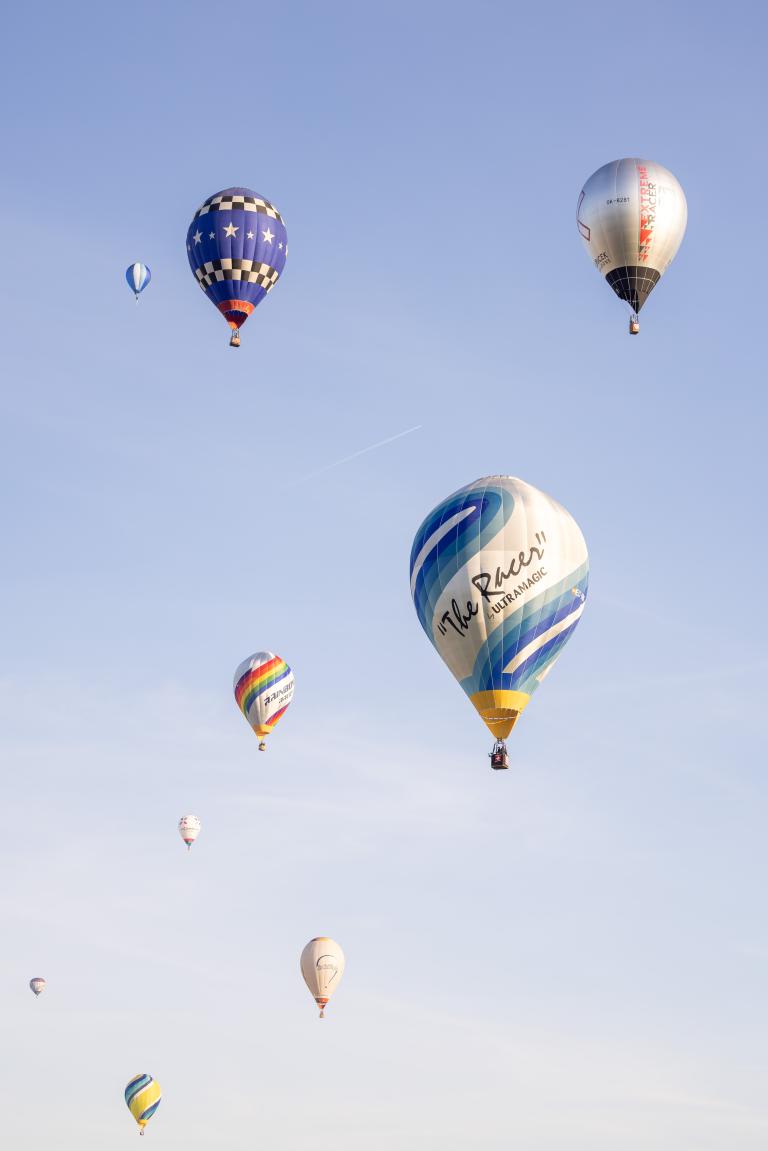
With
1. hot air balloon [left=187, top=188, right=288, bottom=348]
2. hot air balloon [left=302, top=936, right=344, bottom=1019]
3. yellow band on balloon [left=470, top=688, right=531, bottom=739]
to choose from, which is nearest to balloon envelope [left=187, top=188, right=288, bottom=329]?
hot air balloon [left=187, top=188, right=288, bottom=348]

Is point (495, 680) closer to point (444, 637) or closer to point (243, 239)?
point (444, 637)

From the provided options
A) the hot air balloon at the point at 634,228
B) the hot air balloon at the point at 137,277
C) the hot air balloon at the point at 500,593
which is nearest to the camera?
Answer: the hot air balloon at the point at 500,593

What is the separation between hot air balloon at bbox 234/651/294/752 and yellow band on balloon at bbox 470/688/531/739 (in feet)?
126

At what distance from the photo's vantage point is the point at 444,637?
54094 mm

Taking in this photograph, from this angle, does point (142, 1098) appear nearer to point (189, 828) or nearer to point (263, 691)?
point (189, 828)

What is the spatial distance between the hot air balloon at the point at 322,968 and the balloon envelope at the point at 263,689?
1104 centimetres

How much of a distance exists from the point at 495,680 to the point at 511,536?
13.7 ft

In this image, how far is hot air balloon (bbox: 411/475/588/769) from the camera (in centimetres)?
5306

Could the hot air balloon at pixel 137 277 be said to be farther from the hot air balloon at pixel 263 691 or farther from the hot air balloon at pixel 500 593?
the hot air balloon at pixel 500 593

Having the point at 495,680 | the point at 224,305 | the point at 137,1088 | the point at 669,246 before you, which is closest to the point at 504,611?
the point at 495,680

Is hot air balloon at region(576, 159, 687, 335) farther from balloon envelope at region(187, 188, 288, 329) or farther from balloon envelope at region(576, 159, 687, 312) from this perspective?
balloon envelope at region(187, 188, 288, 329)

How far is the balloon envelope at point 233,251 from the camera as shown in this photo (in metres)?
69.1

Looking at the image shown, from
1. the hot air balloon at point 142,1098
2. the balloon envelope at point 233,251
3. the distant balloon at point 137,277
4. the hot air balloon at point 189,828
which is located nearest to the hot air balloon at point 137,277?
the distant balloon at point 137,277

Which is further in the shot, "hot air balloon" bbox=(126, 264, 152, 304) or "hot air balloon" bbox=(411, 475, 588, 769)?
"hot air balloon" bbox=(126, 264, 152, 304)
